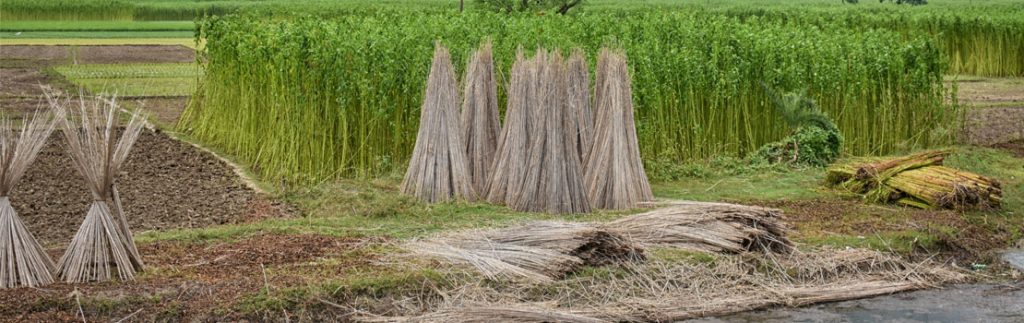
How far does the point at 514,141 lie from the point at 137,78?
49.5 ft

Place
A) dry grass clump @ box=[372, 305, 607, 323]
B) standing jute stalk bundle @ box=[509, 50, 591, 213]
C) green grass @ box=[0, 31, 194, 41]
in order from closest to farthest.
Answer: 1. dry grass clump @ box=[372, 305, 607, 323]
2. standing jute stalk bundle @ box=[509, 50, 591, 213]
3. green grass @ box=[0, 31, 194, 41]

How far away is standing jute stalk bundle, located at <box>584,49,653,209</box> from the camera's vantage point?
10.5 m

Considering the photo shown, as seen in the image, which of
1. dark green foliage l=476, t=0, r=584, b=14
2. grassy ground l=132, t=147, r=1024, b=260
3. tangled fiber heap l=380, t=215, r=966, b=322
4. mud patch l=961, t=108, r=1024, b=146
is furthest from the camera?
dark green foliage l=476, t=0, r=584, b=14

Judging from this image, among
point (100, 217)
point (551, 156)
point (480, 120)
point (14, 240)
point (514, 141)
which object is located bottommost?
point (14, 240)

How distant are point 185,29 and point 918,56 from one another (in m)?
33.3

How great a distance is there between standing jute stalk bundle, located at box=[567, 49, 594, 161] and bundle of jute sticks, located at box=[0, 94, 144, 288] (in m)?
3.60

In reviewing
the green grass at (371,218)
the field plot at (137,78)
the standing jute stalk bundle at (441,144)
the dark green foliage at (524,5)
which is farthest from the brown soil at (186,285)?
the dark green foliage at (524,5)

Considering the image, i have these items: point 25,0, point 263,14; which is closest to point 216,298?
point 263,14

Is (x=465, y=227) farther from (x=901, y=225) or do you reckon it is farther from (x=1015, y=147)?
(x=1015, y=147)

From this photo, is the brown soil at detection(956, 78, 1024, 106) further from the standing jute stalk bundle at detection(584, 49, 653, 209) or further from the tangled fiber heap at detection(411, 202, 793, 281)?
the tangled fiber heap at detection(411, 202, 793, 281)

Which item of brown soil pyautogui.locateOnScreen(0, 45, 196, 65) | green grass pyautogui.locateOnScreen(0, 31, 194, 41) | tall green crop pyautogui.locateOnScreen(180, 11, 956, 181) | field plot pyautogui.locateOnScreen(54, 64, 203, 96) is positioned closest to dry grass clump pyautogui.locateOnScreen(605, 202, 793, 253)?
tall green crop pyautogui.locateOnScreen(180, 11, 956, 181)

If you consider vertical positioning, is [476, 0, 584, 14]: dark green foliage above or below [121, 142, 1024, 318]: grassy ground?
above

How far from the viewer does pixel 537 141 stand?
10297 millimetres

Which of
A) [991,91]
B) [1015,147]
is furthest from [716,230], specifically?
[991,91]
